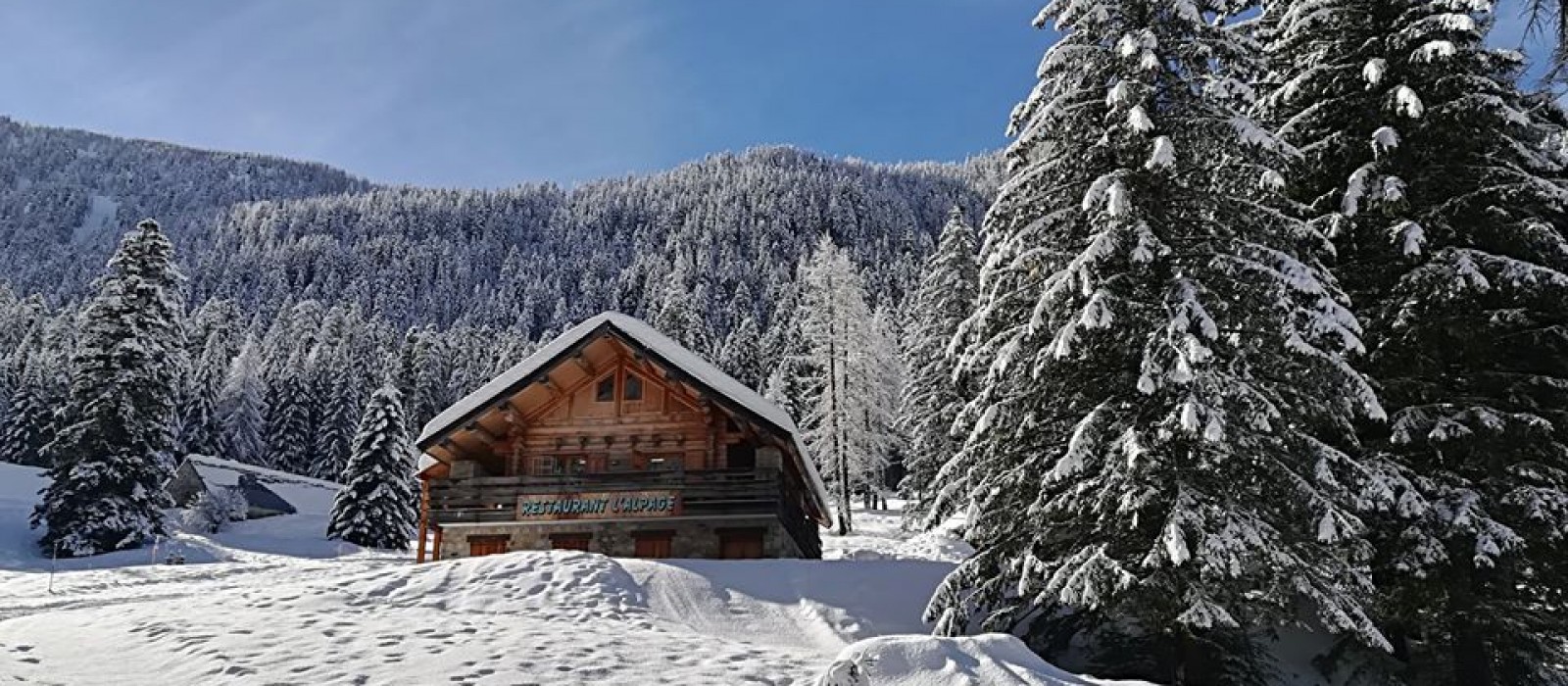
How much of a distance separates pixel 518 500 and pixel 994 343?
41.0ft

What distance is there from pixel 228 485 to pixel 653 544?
42050 millimetres

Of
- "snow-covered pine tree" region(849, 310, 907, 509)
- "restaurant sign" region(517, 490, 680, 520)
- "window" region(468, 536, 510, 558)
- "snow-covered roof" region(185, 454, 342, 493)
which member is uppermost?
"snow-covered pine tree" region(849, 310, 907, 509)

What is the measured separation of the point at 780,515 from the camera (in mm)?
23359

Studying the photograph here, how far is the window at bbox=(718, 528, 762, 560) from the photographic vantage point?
2394 centimetres

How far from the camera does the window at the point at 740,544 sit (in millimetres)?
23938

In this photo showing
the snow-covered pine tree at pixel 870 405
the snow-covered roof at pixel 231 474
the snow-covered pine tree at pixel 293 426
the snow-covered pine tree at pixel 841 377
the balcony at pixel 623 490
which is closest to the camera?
the balcony at pixel 623 490

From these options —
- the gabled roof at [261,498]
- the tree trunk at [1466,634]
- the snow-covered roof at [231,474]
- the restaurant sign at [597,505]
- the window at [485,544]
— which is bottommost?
the tree trunk at [1466,634]

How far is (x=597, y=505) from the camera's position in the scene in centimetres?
2383

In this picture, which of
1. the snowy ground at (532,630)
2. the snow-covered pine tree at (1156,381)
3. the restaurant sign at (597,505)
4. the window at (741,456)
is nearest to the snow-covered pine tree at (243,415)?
the snowy ground at (532,630)

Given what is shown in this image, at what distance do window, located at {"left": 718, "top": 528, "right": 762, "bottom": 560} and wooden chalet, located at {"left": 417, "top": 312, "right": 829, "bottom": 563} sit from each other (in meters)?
0.03

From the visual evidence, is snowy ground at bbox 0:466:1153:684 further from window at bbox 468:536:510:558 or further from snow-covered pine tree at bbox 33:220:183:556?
snow-covered pine tree at bbox 33:220:183:556

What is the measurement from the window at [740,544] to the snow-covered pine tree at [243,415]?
68059 mm

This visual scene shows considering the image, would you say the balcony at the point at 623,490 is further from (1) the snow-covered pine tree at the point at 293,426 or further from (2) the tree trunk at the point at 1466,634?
(1) the snow-covered pine tree at the point at 293,426

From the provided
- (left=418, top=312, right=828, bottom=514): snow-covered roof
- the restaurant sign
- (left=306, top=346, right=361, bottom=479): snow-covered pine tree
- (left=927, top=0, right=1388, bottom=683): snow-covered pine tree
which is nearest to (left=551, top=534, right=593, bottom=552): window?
the restaurant sign
